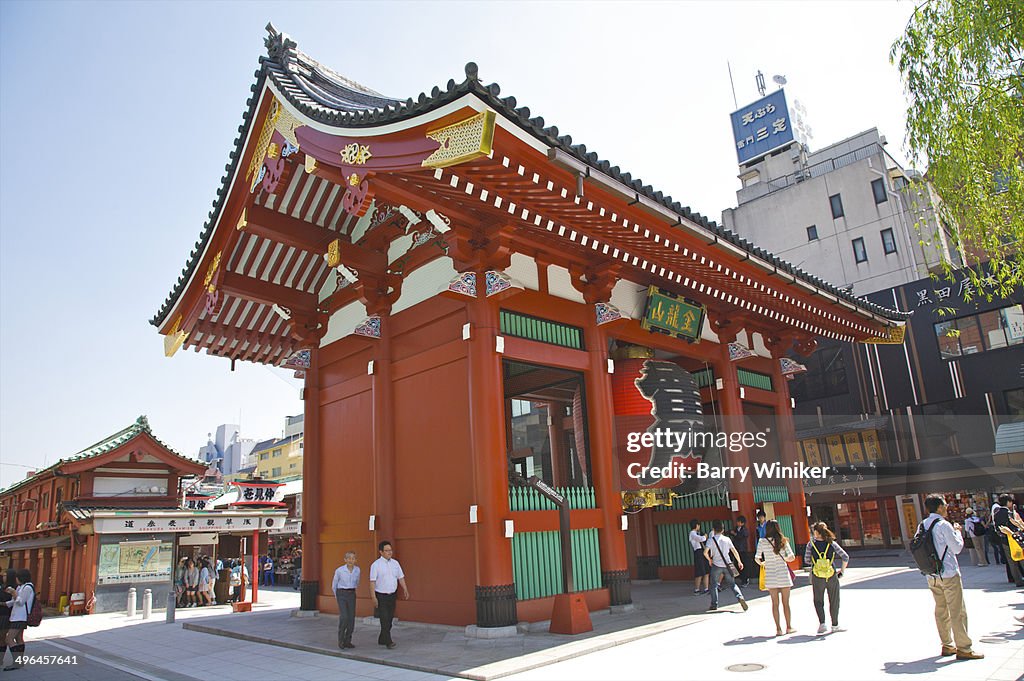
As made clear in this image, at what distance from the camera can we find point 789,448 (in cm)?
1656

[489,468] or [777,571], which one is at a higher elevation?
[489,468]

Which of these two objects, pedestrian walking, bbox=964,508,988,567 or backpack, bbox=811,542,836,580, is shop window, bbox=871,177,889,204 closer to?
pedestrian walking, bbox=964,508,988,567

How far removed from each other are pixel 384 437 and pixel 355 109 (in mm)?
5360

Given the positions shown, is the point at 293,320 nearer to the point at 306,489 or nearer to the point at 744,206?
the point at 306,489

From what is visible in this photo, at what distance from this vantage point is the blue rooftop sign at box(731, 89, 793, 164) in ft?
139

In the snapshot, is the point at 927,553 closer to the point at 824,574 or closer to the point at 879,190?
the point at 824,574

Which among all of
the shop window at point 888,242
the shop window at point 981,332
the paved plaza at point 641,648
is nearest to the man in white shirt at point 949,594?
the paved plaza at point 641,648

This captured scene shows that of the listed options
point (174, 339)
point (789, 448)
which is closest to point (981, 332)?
point (789, 448)

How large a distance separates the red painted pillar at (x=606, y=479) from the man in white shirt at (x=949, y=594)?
4.66 m

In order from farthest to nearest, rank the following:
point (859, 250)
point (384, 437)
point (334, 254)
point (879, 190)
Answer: point (859, 250), point (879, 190), point (384, 437), point (334, 254)

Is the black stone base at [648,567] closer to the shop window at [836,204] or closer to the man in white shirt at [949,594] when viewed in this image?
the man in white shirt at [949,594]

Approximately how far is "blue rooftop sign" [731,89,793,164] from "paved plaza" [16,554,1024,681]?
35015 millimetres

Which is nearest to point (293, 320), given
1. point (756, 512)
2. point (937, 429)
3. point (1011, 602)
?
point (756, 512)

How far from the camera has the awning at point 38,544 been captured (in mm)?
21672
